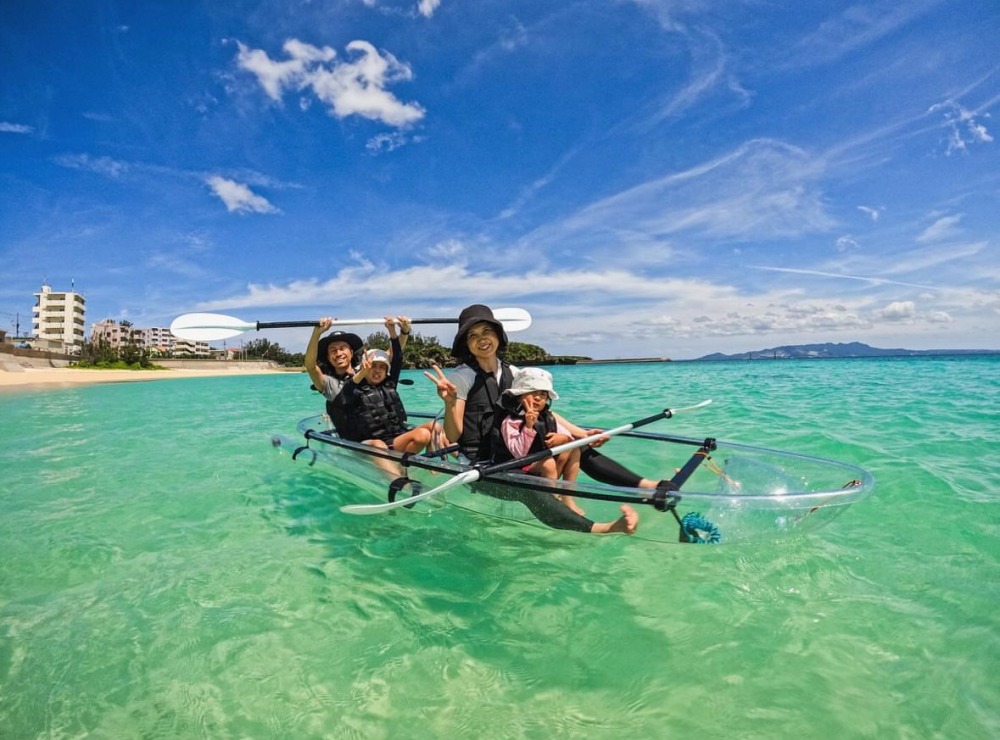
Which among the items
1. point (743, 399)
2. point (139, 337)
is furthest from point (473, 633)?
point (139, 337)

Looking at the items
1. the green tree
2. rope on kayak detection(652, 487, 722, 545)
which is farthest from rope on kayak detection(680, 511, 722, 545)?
the green tree

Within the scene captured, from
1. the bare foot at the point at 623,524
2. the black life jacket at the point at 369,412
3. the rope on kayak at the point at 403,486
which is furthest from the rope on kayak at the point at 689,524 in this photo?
the black life jacket at the point at 369,412

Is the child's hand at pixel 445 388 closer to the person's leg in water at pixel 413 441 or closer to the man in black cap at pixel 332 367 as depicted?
the person's leg in water at pixel 413 441

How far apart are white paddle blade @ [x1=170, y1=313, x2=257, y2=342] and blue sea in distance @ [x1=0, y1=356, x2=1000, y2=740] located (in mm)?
3064

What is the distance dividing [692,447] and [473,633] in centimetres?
319

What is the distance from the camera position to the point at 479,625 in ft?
10.8

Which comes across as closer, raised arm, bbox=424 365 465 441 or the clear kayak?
the clear kayak

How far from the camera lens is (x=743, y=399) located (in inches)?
656

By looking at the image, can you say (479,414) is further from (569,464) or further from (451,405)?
(569,464)

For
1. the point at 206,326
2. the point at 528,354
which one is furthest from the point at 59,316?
the point at 206,326

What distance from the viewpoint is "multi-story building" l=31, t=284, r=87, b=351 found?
4107 inches

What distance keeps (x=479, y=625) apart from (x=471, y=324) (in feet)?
7.65

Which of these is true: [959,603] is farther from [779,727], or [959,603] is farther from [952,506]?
[952,506]

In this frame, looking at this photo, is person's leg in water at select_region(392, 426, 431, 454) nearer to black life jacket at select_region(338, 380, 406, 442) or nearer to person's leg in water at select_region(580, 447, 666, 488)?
black life jacket at select_region(338, 380, 406, 442)
